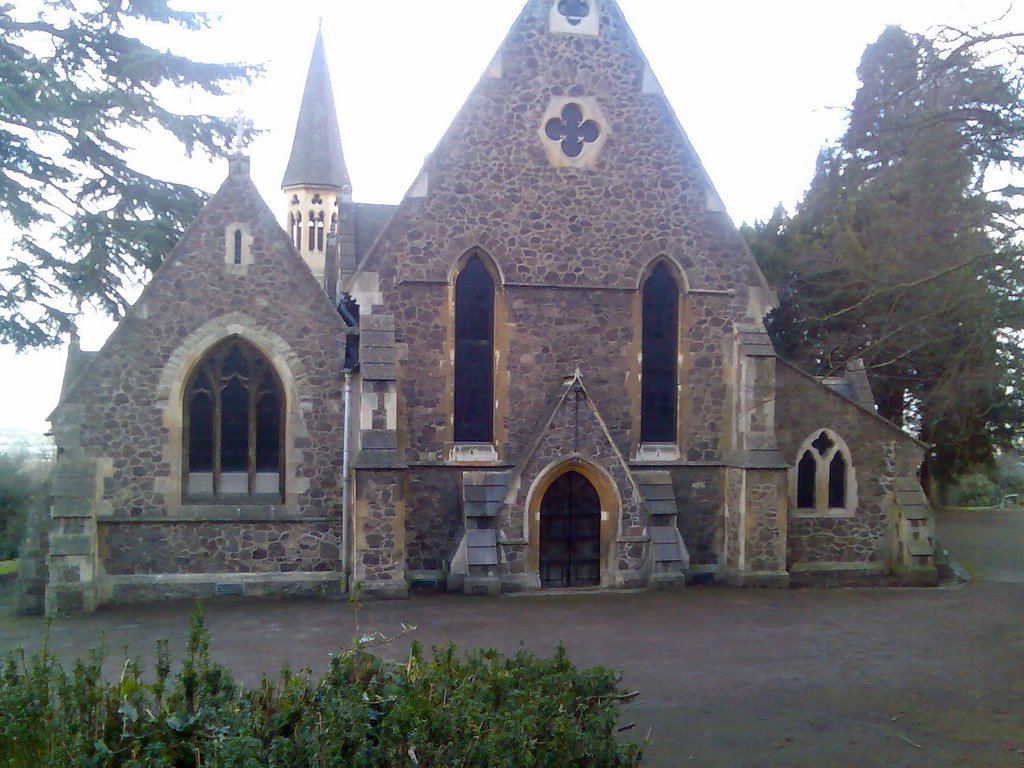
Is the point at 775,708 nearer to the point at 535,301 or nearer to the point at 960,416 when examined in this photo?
the point at 535,301

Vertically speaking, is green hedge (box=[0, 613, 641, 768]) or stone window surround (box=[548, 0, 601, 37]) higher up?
stone window surround (box=[548, 0, 601, 37])

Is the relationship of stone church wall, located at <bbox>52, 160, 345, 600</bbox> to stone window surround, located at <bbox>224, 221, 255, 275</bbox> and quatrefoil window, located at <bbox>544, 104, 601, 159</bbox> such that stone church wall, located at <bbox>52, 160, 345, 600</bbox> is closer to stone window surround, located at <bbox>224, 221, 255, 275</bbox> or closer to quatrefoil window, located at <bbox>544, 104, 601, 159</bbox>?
stone window surround, located at <bbox>224, 221, 255, 275</bbox>

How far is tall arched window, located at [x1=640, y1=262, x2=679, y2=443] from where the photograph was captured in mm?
16594

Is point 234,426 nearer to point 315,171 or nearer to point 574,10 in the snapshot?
point 574,10

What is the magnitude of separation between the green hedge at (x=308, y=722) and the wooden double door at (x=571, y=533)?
8770 mm

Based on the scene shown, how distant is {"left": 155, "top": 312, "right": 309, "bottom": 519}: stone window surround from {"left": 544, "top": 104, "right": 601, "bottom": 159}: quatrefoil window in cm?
577

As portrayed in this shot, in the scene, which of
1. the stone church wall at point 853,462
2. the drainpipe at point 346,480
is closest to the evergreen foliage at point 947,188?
the stone church wall at point 853,462

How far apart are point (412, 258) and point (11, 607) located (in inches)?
324

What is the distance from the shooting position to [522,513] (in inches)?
593

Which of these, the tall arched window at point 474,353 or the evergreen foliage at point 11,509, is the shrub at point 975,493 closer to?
the tall arched window at point 474,353

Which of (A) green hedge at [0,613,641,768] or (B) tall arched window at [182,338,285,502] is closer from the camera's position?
(A) green hedge at [0,613,641,768]

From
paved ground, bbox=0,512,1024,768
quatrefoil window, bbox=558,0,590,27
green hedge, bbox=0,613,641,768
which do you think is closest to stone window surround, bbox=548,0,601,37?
quatrefoil window, bbox=558,0,590,27

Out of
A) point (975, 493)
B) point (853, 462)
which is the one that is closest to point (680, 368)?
point (853, 462)

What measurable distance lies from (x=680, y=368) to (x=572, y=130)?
453 centimetres
